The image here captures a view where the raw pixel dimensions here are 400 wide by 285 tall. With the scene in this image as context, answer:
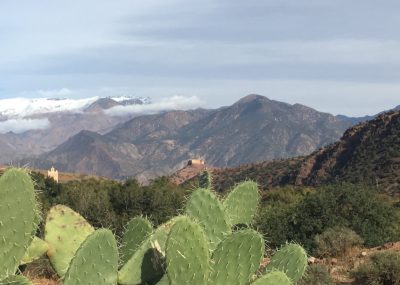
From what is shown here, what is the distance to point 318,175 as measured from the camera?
7244 centimetres

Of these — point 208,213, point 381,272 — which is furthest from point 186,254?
point 381,272

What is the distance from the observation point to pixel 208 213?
4.70 meters

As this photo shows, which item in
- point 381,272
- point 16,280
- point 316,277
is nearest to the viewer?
point 16,280

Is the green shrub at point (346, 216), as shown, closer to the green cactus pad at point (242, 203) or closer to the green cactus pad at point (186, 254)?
the green cactus pad at point (242, 203)

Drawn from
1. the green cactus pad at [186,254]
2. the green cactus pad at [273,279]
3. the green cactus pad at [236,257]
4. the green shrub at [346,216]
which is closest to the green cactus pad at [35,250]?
the green cactus pad at [186,254]

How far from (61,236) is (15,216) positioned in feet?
3.09

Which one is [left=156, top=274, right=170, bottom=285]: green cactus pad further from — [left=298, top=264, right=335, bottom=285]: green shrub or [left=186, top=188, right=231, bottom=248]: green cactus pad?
[left=298, top=264, right=335, bottom=285]: green shrub

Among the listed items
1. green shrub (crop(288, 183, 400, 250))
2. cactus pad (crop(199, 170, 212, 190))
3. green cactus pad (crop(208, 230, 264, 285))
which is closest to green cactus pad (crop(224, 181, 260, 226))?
cactus pad (crop(199, 170, 212, 190))

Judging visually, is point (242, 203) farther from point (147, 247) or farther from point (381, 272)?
point (381, 272)

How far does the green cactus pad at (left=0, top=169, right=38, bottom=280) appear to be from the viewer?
314 cm

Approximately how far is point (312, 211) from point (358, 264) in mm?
8427

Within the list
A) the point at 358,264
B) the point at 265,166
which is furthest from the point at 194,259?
the point at 265,166

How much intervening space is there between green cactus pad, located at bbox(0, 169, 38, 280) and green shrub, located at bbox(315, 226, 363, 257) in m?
16.5

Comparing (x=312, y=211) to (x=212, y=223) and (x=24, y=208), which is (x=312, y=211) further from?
(x=24, y=208)
